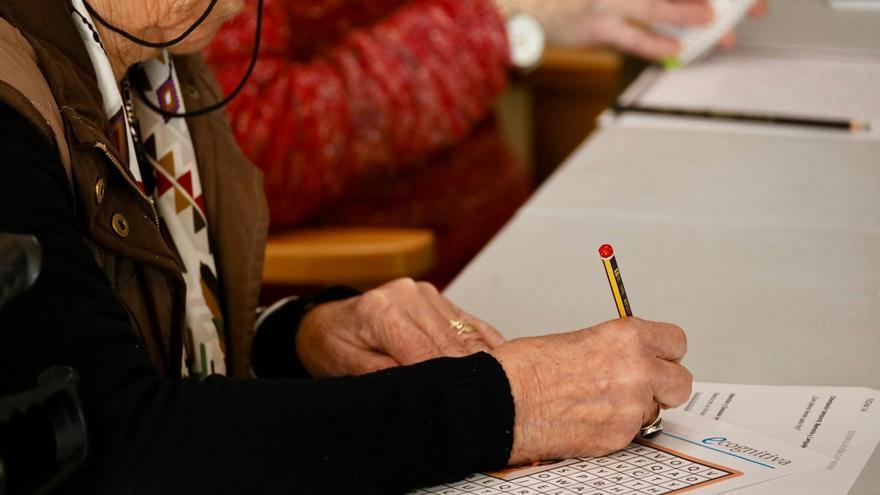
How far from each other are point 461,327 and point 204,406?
379 mm

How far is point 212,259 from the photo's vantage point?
1396mm

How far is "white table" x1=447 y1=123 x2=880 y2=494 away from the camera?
129 centimetres

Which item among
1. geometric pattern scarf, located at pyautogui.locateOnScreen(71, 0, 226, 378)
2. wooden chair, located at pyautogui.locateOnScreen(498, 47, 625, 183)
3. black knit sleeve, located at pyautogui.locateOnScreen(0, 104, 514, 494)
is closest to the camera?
black knit sleeve, located at pyautogui.locateOnScreen(0, 104, 514, 494)

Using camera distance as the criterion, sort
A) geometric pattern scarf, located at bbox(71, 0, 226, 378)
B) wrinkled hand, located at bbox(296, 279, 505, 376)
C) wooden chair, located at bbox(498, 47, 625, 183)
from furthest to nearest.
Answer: wooden chair, located at bbox(498, 47, 625, 183) < geometric pattern scarf, located at bbox(71, 0, 226, 378) < wrinkled hand, located at bbox(296, 279, 505, 376)

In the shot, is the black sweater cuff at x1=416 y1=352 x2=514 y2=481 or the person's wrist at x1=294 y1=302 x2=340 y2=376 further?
the person's wrist at x1=294 y1=302 x2=340 y2=376

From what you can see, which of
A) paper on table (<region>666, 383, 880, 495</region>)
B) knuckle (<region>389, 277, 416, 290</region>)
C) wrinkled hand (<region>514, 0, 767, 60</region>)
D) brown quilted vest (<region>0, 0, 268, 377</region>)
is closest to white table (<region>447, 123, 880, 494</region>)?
paper on table (<region>666, 383, 880, 495</region>)

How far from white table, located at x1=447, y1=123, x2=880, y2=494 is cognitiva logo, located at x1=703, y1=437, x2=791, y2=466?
2.7 inches

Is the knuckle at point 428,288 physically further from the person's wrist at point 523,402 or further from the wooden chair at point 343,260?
the wooden chair at point 343,260

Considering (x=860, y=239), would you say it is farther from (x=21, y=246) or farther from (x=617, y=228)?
(x=21, y=246)

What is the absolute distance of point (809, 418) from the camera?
1099 millimetres

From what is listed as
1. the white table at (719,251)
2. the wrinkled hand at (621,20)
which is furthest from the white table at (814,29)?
the white table at (719,251)

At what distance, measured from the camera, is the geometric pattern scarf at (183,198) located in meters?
1.34

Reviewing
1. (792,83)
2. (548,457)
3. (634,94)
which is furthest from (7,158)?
(792,83)

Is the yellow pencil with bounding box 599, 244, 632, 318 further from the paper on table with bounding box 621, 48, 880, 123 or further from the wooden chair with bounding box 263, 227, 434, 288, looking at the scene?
the paper on table with bounding box 621, 48, 880, 123
